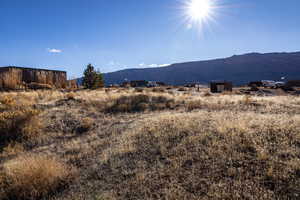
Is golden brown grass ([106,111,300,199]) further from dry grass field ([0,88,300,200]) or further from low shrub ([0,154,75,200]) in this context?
low shrub ([0,154,75,200])

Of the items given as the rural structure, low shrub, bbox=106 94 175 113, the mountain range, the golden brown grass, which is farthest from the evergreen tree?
the mountain range

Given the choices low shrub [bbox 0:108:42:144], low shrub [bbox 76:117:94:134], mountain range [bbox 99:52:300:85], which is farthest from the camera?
mountain range [bbox 99:52:300:85]

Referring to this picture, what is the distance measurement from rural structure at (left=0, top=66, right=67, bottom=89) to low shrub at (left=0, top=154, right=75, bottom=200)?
721 inches

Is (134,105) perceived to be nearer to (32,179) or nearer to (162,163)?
(162,163)

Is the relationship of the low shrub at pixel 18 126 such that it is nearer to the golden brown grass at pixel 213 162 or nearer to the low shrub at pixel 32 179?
the low shrub at pixel 32 179

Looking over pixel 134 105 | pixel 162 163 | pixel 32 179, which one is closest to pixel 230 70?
pixel 134 105

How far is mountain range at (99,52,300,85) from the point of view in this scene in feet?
360

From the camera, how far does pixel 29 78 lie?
71.8 ft

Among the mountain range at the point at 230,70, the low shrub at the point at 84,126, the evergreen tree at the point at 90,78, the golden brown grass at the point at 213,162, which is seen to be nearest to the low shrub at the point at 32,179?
the golden brown grass at the point at 213,162

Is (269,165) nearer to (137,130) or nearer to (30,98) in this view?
(137,130)

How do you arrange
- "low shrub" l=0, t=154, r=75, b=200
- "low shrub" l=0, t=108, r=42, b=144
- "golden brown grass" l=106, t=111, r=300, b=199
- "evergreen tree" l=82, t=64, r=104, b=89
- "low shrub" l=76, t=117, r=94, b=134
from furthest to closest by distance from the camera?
1. "evergreen tree" l=82, t=64, r=104, b=89
2. "low shrub" l=76, t=117, r=94, b=134
3. "low shrub" l=0, t=108, r=42, b=144
4. "low shrub" l=0, t=154, r=75, b=200
5. "golden brown grass" l=106, t=111, r=300, b=199

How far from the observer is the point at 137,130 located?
253 inches

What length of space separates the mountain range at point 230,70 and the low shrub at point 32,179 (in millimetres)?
112003

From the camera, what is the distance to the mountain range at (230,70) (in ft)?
360
